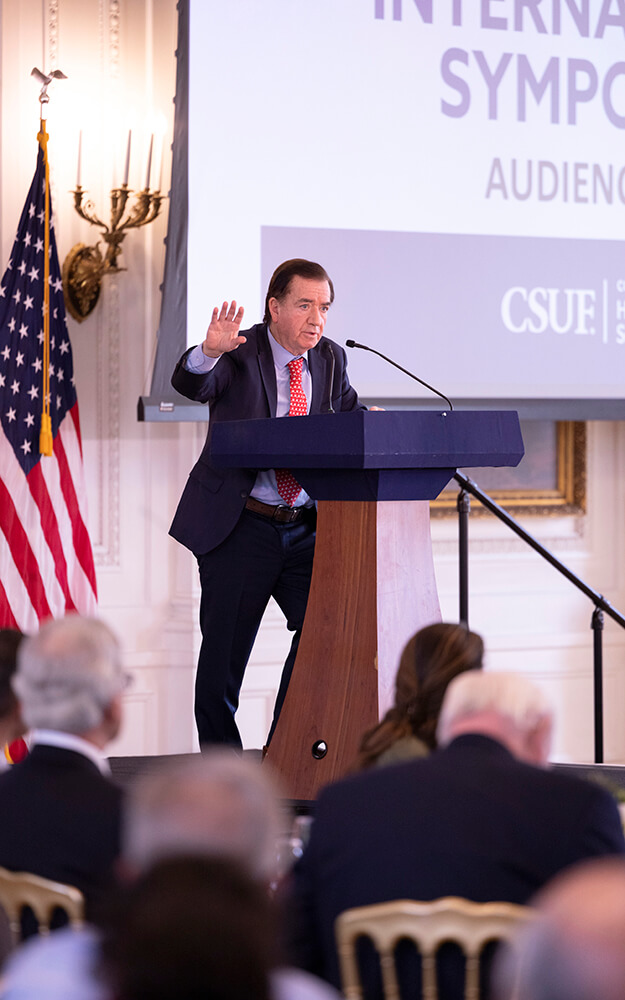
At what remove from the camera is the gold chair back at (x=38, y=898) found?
5.42ft

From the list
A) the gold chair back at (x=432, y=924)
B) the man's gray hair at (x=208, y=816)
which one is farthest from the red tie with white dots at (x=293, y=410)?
the man's gray hair at (x=208, y=816)

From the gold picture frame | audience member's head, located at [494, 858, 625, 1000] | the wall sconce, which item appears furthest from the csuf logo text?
audience member's head, located at [494, 858, 625, 1000]

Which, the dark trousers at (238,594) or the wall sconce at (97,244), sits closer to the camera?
the dark trousers at (238,594)

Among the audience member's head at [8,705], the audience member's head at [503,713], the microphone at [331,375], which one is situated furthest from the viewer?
the microphone at [331,375]

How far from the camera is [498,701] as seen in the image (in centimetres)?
182

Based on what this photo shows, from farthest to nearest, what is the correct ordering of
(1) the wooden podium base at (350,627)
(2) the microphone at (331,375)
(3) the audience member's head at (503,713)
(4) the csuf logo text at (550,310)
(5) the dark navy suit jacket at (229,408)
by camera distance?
(4) the csuf logo text at (550,310) → (2) the microphone at (331,375) → (5) the dark navy suit jacket at (229,408) → (1) the wooden podium base at (350,627) → (3) the audience member's head at (503,713)

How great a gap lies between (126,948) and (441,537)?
15.9ft

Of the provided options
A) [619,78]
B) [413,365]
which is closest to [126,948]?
[413,365]

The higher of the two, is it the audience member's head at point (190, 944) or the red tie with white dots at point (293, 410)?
the red tie with white dots at point (293, 410)

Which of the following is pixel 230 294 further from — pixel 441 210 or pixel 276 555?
pixel 276 555

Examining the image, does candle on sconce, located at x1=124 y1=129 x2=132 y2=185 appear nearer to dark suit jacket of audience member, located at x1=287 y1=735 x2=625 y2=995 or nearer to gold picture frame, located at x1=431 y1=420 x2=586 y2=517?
gold picture frame, located at x1=431 y1=420 x2=586 y2=517

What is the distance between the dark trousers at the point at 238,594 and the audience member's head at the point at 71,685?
5.97 ft

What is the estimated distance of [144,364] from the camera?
17.0 ft

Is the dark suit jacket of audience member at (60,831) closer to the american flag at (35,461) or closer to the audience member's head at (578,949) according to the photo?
the audience member's head at (578,949)
